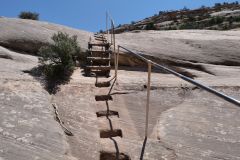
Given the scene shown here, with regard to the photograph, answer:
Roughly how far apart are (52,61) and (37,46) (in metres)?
2.00

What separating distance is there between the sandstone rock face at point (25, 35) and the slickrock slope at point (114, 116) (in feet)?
0.10

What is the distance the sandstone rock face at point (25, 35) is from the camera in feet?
40.8

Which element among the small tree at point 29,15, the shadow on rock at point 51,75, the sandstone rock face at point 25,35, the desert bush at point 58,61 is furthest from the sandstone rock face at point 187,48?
the small tree at point 29,15

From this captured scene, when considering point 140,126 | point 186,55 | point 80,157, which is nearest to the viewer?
point 80,157

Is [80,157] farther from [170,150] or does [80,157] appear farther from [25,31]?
[25,31]

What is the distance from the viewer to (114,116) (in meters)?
8.48

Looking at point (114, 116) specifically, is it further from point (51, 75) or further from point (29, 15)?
point (29, 15)

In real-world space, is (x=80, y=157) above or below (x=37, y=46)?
below

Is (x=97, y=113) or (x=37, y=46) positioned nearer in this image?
Answer: (x=97, y=113)

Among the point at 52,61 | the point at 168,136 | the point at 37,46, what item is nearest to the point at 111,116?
the point at 168,136

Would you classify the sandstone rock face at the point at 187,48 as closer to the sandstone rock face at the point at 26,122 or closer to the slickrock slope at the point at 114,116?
the slickrock slope at the point at 114,116

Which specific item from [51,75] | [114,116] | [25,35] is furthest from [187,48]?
[114,116]

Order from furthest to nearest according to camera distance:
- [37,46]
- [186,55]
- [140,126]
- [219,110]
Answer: [186,55] < [37,46] < [219,110] < [140,126]

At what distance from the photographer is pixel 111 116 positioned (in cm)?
846
